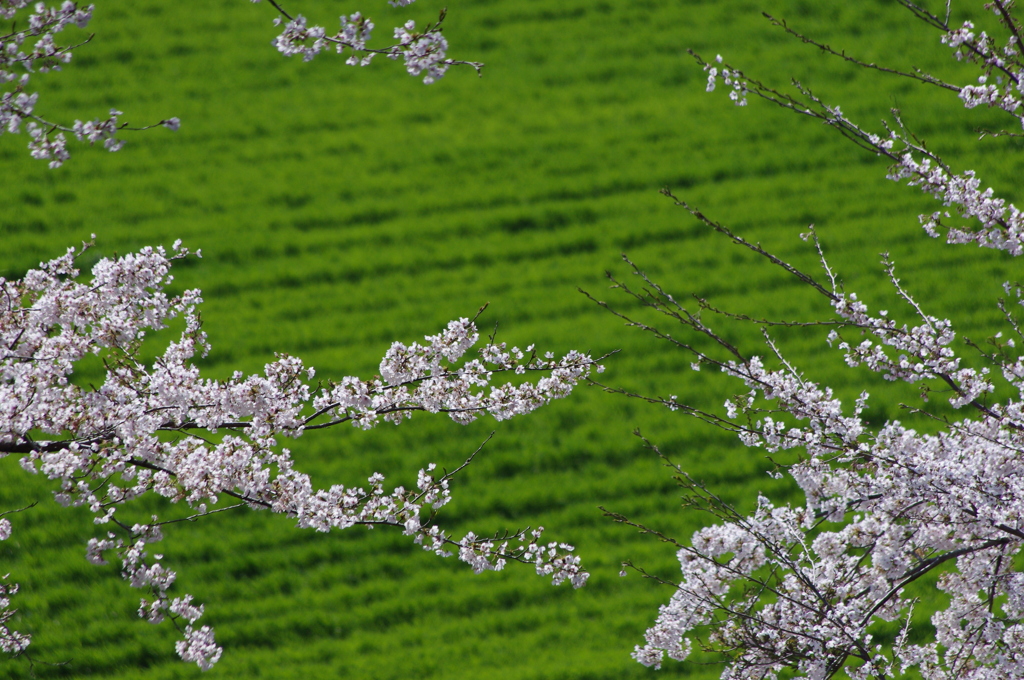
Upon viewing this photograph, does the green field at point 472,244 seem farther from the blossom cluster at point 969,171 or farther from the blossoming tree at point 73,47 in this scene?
the blossoming tree at point 73,47

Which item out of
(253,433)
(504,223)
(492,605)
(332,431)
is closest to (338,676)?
(492,605)

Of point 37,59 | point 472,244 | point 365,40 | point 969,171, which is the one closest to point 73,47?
point 37,59

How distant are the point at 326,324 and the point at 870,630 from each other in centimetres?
577

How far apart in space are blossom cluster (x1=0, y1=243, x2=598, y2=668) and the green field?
259cm

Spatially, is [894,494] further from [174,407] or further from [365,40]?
[174,407]

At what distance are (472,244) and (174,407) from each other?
579 centimetres

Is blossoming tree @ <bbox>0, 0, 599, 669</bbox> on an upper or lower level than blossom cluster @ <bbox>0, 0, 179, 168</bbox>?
lower

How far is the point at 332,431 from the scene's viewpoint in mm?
7547

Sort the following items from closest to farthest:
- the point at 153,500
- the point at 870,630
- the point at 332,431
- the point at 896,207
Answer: the point at 870,630 → the point at 153,500 → the point at 332,431 → the point at 896,207

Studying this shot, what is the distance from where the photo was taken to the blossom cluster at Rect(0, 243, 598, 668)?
3213 millimetres

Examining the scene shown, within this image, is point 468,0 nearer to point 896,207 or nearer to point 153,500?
point 896,207

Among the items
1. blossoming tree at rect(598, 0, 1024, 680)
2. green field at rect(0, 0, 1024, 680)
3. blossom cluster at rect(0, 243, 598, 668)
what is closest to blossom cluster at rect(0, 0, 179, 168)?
blossom cluster at rect(0, 243, 598, 668)

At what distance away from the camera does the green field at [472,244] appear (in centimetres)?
633

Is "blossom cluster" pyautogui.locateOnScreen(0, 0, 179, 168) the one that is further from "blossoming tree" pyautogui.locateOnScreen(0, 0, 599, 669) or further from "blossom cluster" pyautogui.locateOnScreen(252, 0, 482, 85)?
"blossom cluster" pyautogui.locateOnScreen(252, 0, 482, 85)
